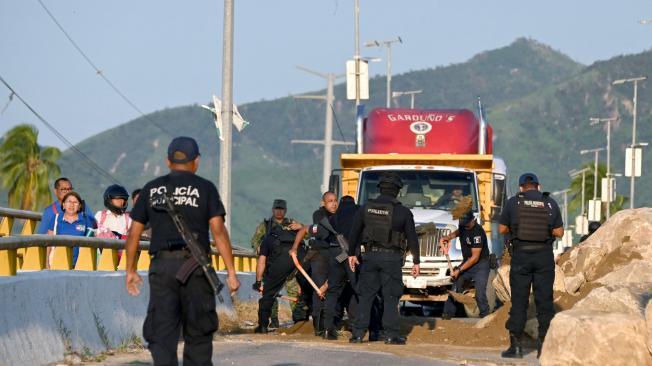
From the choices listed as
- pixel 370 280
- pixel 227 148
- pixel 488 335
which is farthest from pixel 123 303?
pixel 227 148

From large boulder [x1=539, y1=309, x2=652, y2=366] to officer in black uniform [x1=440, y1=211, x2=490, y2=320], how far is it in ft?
26.9

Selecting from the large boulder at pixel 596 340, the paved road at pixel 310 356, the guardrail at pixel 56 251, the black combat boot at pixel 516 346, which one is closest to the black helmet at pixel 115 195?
the guardrail at pixel 56 251

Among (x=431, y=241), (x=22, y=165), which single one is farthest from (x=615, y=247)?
(x=22, y=165)

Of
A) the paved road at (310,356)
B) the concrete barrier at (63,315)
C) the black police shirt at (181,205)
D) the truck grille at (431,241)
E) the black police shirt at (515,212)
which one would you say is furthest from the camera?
the truck grille at (431,241)

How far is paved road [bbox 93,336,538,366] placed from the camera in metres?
13.0

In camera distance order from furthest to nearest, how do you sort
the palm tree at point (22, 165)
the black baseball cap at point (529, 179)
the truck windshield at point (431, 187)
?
the palm tree at point (22, 165) → the truck windshield at point (431, 187) → the black baseball cap at point (529, 179)

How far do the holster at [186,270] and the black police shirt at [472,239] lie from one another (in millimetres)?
12002

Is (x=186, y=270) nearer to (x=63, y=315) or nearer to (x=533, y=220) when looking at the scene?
(x=63, y=315)

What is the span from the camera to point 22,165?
8794 centimetres

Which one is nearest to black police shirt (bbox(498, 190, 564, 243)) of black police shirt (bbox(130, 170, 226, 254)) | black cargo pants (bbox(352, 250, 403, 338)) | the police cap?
black cargo pants (bbox(352, 250, 403, 338))

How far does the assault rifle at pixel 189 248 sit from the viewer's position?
927 centimetres

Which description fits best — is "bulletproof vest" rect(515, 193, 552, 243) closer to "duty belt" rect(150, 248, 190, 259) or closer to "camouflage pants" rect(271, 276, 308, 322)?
"camouflage pants" rect(271, 276, 308, 322)

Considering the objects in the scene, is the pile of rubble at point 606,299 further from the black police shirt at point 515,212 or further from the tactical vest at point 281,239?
the tactical vest at point 281,239

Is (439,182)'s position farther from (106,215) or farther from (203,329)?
(203,329)
